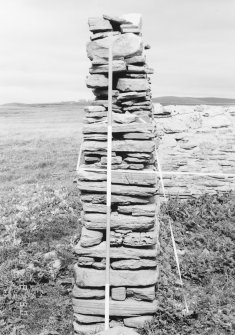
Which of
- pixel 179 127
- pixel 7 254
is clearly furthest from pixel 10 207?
pixel 179 127

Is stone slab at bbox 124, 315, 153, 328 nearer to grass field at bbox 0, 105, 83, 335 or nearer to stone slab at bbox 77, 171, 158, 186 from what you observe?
grass field at bbox 0, 105, 83, 335

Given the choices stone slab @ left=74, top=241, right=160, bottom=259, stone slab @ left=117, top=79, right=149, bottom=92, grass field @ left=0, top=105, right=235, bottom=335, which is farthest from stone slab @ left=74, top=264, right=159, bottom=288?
stone slab @ left=117, top=79, right=149, bottom=92

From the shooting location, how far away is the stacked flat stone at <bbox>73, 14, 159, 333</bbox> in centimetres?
567

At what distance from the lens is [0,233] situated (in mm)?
9578

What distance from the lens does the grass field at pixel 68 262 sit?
587cm

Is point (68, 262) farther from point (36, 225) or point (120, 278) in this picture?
point (120, 278)

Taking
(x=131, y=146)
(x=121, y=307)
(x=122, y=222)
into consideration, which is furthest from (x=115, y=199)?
(x=121, y=307)

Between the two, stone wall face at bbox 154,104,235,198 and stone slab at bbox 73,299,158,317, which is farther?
stone wall face at bbox 154,104,235,198

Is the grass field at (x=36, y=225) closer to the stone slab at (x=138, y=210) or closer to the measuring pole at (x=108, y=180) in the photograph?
the measuring pole at (x=108, y=180)

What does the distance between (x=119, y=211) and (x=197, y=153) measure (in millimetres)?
5883

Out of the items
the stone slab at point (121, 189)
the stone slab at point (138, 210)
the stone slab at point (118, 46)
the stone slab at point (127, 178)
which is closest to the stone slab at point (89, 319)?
the stone slab at point (138, 210)

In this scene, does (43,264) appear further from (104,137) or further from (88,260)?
(104,137)

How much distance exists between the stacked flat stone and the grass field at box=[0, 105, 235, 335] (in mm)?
415

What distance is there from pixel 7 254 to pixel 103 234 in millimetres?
3242
